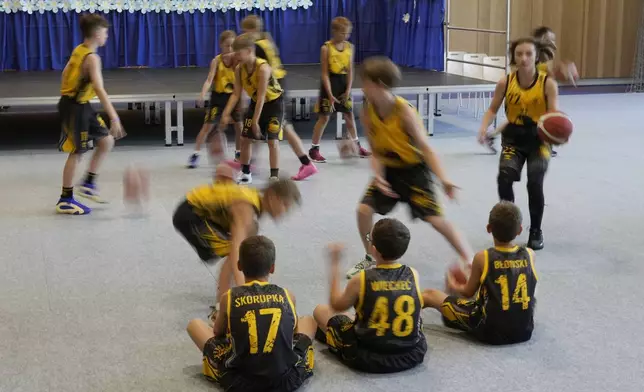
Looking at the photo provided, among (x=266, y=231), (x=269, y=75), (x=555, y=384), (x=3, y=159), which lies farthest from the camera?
(x=3, y=159)

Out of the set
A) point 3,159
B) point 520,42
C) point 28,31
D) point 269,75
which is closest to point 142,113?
point 28,31

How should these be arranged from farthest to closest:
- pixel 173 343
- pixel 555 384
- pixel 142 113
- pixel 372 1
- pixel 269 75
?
1. pixel 372 1
2. pixel 142 113
3. pixel 269 75
4. pixel 173 343
5. pixel 555 384

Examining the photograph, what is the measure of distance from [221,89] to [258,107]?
3.44 feet

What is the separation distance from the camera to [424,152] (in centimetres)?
448

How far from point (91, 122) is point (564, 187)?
3847 mm

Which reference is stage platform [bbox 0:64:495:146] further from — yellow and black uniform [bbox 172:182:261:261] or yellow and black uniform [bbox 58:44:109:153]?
yellow and black uniform [bbox 172:182:261:261]

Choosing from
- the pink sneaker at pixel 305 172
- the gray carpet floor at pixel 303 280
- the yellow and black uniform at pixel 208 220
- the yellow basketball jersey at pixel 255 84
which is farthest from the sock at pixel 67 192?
the yellow and black uniform at pixel 208 220

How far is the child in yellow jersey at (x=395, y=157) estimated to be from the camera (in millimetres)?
4461

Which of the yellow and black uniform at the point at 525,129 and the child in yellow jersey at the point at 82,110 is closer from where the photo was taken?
the yellow and black uniform at the point at 525,129

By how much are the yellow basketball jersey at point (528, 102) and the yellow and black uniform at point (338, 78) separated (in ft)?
11.4

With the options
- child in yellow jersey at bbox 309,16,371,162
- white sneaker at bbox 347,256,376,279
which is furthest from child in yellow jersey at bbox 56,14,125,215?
child in yellow jersey at bbox 309,16,371,162

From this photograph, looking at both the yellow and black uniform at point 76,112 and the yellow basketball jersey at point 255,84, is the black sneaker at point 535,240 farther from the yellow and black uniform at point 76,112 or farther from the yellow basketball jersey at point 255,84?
the yellow and black uniform at point 76,112

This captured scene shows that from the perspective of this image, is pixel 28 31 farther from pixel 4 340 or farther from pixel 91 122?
pixel 4 340

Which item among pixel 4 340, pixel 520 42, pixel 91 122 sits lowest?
pixel 4 340
